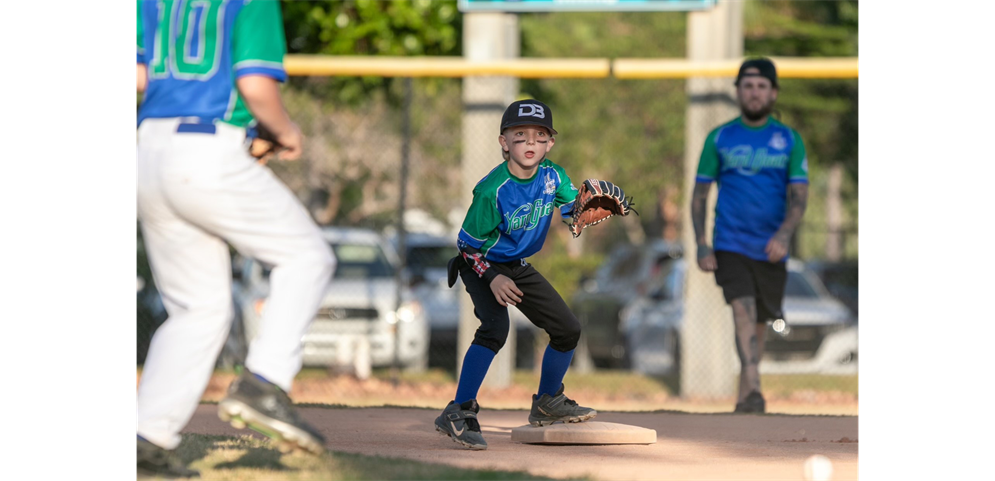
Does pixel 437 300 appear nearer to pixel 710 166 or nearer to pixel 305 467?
pixel 710 166

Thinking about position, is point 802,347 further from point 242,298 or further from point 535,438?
point 535,438

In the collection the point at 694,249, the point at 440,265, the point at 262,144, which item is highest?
the point at 262,144

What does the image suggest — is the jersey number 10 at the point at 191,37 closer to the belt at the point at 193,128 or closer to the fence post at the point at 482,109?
the belt at the point at 193,128

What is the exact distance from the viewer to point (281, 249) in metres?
4.17

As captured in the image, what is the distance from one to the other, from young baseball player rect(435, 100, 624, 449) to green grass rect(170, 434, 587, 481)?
0.77 metres

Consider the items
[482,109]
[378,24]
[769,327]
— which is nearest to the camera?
[482,109]

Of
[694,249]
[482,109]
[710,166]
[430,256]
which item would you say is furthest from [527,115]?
[430,256]

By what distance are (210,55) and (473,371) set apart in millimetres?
2168

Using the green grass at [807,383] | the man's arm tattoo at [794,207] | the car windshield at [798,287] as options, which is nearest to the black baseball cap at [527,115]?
the man's arm tattoo at [794,207]

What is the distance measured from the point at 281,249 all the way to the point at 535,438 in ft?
6.55

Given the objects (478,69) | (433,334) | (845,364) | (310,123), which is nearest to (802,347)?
(845,364)

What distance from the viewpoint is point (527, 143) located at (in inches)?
221

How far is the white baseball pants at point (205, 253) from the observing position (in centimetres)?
405

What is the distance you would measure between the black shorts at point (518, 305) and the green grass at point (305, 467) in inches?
39.6
